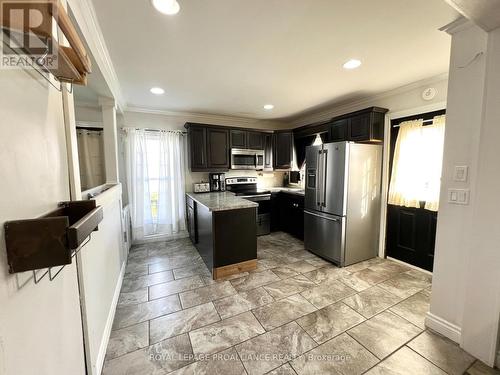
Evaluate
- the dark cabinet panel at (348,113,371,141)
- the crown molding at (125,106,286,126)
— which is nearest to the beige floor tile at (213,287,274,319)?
the dark cabinet panel at (348,113,371,141)

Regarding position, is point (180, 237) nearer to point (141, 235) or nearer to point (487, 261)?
point (141, 235)

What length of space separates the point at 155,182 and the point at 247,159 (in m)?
1.88

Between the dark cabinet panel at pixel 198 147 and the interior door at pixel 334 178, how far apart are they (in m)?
2.17

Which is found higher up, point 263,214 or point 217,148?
point 217,148

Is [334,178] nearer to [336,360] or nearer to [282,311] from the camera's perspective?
[282,311]

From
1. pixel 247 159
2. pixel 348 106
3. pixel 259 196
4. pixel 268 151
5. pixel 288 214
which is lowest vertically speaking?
pixel 288 214

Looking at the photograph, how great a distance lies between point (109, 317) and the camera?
186 centimetres

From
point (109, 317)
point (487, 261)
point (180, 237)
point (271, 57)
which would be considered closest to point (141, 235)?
point (180, 237)

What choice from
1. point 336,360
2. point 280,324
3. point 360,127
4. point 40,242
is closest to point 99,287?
point 40,242

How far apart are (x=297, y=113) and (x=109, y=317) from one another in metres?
4.28

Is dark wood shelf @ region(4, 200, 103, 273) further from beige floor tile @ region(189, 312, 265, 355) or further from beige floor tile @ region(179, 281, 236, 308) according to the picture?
beige floor tile @ region(179, 281, 236, 308)

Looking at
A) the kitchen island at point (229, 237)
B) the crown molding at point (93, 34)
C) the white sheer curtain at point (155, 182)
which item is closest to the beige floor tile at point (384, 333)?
the kitchen island at point (229, 237)

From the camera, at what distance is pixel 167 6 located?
4.63 feet

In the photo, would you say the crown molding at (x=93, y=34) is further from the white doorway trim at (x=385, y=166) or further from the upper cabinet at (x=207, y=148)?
the white doorway trim at (x=385, y=166)
